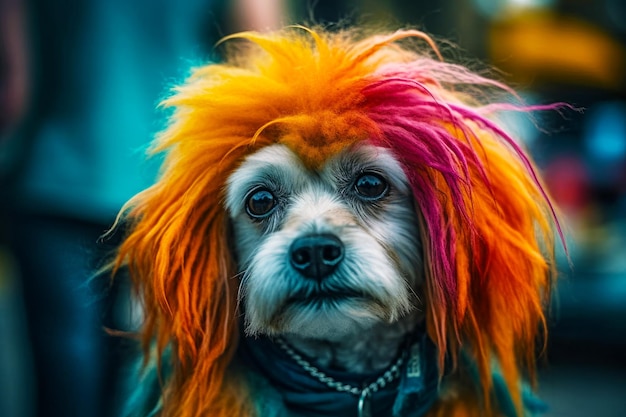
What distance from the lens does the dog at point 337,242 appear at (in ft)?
2.46

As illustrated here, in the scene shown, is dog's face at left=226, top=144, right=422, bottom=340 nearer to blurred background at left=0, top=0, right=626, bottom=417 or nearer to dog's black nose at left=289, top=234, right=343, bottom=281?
dog's black nose at left=289, top=234, right=343, bottom=281

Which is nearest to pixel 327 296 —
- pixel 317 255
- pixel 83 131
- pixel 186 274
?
pixel 317 255

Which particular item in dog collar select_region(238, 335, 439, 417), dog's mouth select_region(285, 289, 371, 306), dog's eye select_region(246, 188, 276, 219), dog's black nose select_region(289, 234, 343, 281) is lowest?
dog collar select_region(238, 335, 439, 417)

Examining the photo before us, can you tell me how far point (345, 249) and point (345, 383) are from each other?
0.17m

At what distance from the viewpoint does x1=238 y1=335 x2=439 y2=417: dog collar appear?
784 millimetres

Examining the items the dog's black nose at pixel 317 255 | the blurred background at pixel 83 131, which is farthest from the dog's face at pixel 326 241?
the blurred background at pixel 83 131

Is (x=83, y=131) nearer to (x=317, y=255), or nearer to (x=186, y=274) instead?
(x=186, y=274)

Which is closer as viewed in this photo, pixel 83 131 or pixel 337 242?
pixel 337 242

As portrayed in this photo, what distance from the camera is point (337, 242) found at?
2.47ft

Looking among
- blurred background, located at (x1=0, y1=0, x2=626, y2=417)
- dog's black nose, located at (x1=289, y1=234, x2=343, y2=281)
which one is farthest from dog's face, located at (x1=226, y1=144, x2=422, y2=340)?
blurred background, located at (x1=0, y1=0, x2=626, y2=417)

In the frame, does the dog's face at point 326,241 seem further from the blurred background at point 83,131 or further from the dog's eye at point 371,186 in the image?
the blurred background at point 83,131

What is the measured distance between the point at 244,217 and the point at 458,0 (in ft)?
4.97

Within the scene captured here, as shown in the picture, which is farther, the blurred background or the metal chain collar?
the blurred background

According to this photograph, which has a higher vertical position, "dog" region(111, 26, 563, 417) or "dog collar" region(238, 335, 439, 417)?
"dog" region(111, 26, 563, 417)
